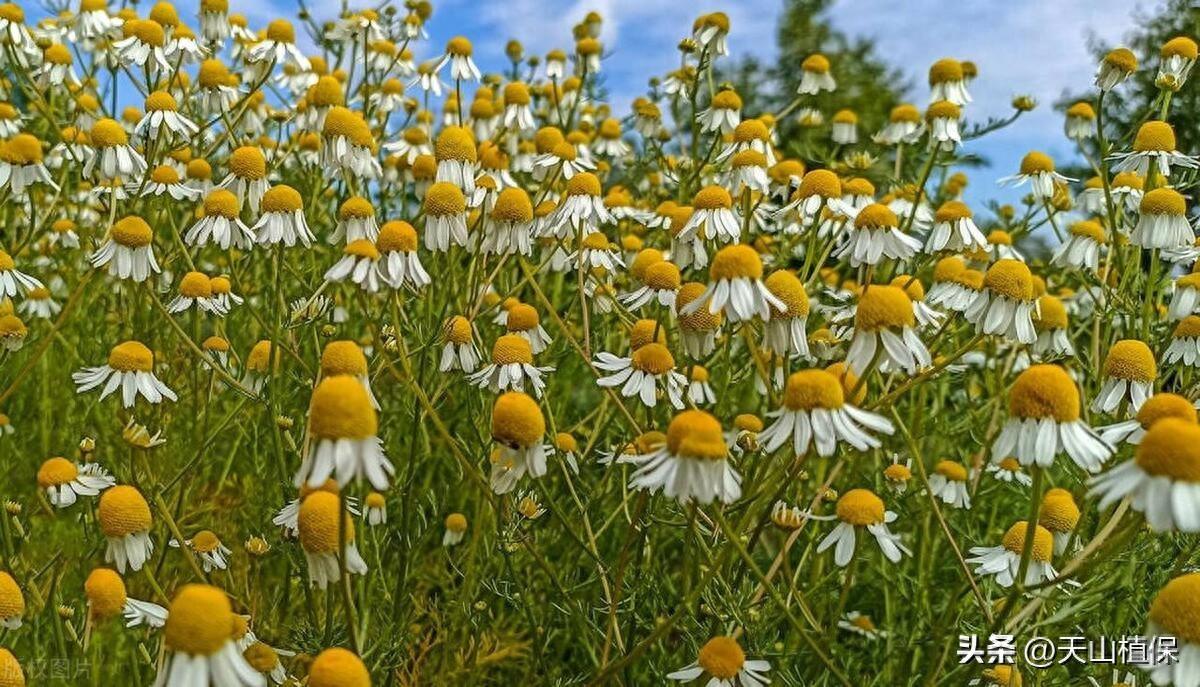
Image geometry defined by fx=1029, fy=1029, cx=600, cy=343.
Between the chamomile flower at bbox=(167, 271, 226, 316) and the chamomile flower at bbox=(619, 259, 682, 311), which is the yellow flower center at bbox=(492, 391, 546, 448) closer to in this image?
the chamomile flower at bbox=(619, 259, 682, 311)

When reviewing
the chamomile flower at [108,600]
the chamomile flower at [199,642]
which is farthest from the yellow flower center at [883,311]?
the chamomile flower at [108,600]

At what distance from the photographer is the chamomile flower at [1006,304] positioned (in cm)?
200

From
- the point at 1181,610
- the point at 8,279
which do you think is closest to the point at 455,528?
the point at 8,279

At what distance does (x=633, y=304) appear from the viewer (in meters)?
2.32

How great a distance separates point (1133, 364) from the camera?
2.14 metres

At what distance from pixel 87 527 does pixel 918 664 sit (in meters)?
2.15

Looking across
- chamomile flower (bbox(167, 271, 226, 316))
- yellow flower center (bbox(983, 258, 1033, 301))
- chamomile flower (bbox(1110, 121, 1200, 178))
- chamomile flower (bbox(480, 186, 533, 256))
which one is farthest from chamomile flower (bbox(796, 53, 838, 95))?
chamomile flower (bbox(167, 271, 226, 316))

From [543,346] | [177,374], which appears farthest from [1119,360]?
[177,374]

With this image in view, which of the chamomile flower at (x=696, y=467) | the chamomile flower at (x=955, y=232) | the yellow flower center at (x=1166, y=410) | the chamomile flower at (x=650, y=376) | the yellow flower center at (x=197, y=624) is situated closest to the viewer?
the yellow flower center at (x=197, y=624)

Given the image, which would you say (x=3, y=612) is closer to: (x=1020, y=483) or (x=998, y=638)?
(x=998, y=638)

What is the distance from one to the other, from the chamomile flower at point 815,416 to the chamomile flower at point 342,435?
1.84ft

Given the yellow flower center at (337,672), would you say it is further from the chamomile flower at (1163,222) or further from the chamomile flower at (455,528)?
the chamomile flower at (1163,222)

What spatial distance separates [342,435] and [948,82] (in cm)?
254

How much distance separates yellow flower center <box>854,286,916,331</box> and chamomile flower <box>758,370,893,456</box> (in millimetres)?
127
